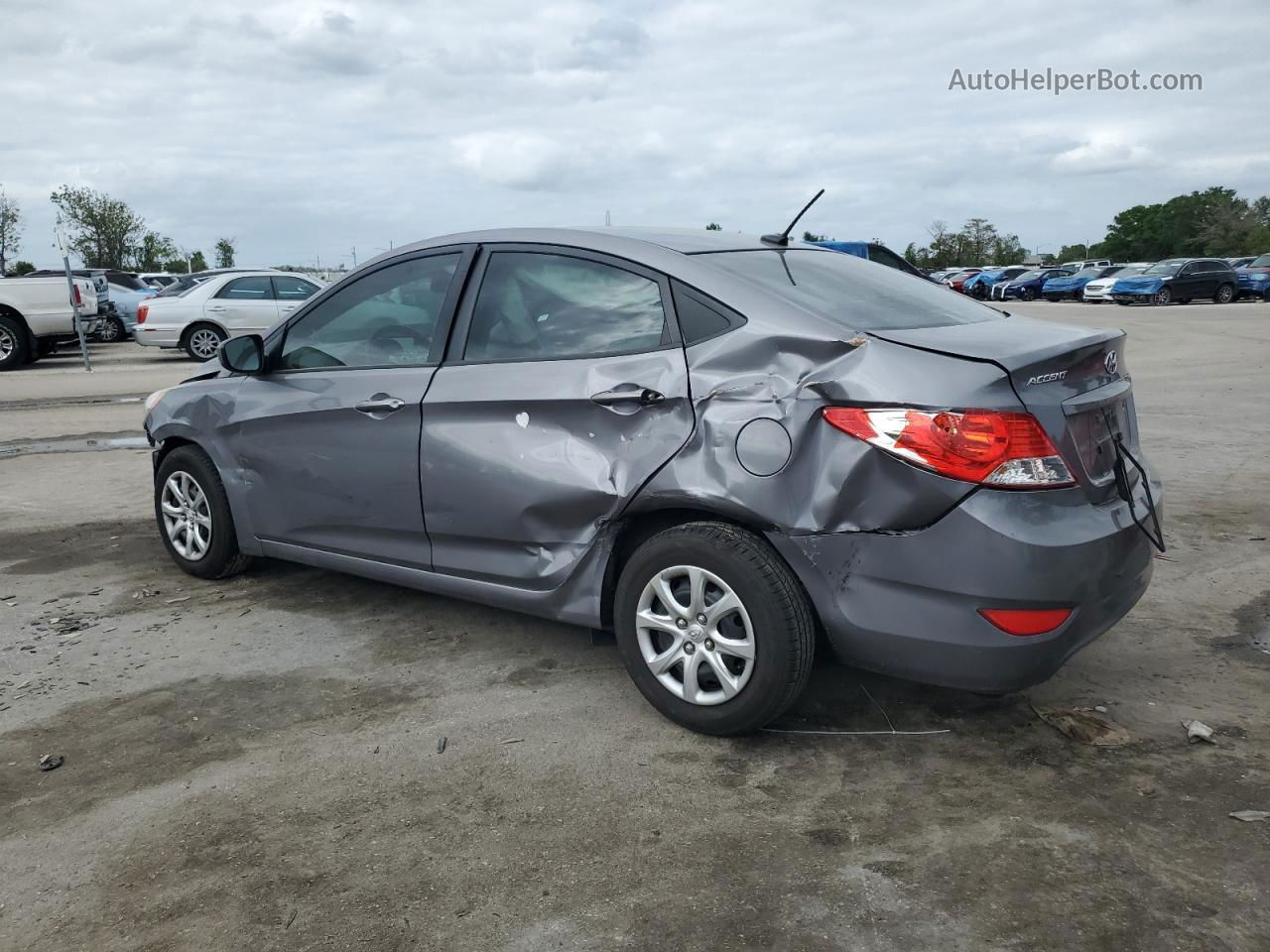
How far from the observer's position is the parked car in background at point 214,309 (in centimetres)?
1831

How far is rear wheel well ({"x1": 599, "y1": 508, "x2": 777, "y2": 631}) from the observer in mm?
3520

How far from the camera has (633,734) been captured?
11.8 ft

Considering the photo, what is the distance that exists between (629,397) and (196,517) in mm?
2715

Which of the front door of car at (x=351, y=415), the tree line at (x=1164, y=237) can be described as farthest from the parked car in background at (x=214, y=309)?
the tree line at (x=1164, y=237)

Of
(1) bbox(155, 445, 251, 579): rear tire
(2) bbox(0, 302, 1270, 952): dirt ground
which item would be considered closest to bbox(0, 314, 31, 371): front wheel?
(1) bbox(155, 445, 251, 579): rear tire

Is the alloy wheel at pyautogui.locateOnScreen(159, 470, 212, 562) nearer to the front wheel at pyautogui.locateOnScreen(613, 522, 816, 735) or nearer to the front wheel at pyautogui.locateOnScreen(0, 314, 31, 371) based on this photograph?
the front wheel at pyautogui.locateOnScreen(613, 522, 816, 735)

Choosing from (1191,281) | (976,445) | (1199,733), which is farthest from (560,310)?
(1191,281)

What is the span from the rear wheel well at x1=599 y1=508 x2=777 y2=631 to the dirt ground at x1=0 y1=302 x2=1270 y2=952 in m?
0.38

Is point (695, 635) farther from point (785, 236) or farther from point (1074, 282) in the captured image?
point (1074, 282)

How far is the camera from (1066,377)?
3246mm

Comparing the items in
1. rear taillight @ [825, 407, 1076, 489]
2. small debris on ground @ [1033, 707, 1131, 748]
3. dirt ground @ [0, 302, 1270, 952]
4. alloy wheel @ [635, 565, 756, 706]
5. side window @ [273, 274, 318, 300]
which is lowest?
small debris on ground @ [1033, 707, 1131, 748]

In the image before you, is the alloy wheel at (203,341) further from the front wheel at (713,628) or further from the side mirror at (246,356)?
the front wheel at (713,628)

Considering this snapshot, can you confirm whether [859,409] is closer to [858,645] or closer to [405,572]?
[858,645]

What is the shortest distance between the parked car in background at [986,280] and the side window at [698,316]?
46.2 m
